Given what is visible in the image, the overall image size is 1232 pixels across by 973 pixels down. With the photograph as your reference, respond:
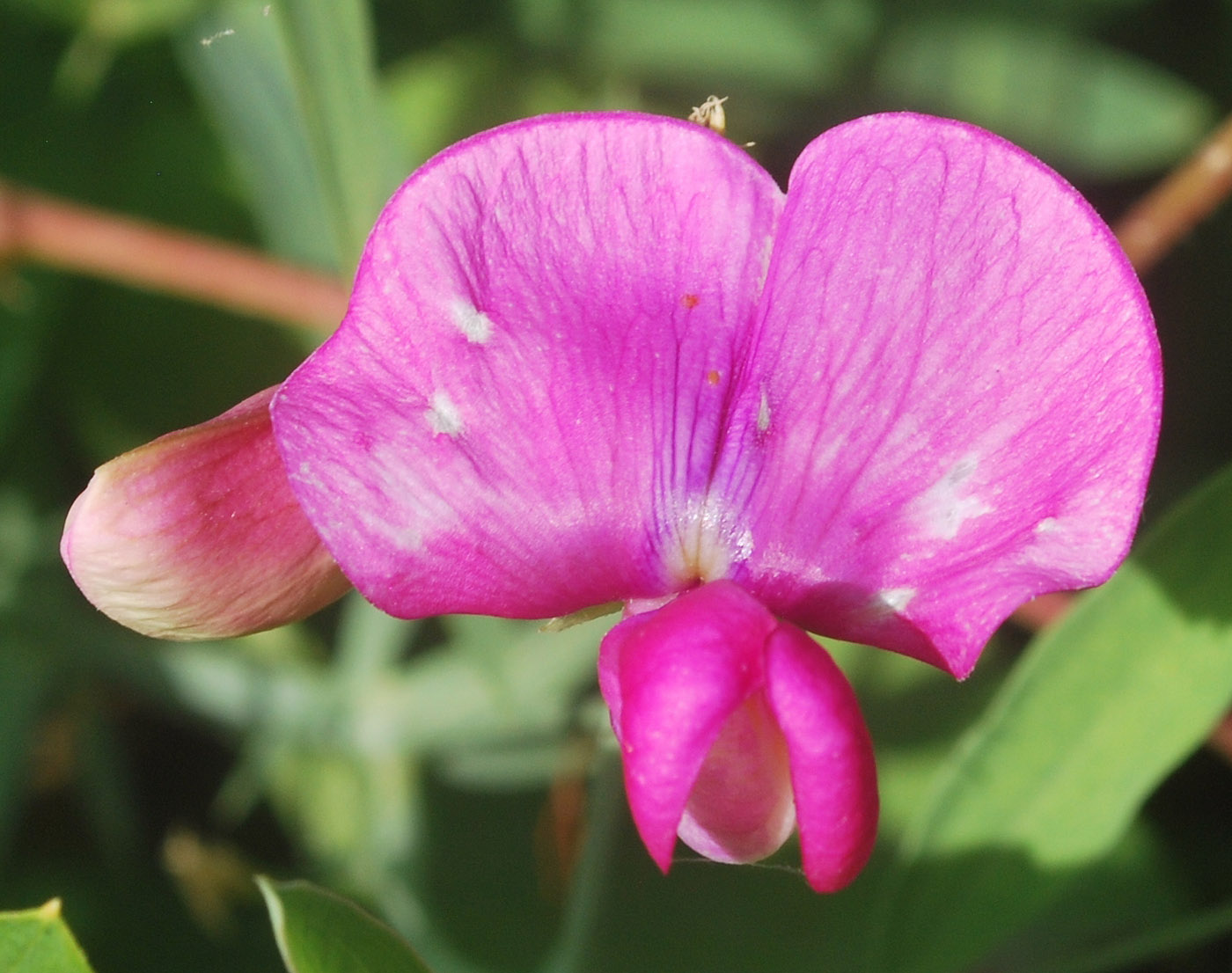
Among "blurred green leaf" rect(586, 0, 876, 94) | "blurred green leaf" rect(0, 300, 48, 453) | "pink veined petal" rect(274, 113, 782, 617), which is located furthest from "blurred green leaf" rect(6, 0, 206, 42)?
"pink veined petal" rect(274, 113, 782, 617)

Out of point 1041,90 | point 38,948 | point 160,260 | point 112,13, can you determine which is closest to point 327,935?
point 38,948

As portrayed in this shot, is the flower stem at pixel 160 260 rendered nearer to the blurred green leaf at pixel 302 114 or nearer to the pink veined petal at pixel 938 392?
the blurred green leaf at pixel 302 114

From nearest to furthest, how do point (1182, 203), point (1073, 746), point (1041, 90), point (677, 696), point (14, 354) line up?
point (677, 696), point (1073, 746), point (1182, 203), point (14, 354), point (1041, 90)

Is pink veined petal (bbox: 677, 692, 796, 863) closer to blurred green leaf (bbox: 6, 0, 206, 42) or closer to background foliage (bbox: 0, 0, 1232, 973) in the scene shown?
background foliage (bbox: 0, 0, 1232, 973)

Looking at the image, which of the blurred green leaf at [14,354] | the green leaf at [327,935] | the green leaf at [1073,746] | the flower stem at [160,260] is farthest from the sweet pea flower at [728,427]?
the blurred green leaf at [14,354]

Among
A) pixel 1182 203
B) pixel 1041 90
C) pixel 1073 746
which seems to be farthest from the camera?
pixel 1041 90

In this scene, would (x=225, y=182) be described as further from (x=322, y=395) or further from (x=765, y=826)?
(x=765, y=826)

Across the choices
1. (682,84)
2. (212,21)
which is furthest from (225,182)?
(682,84)

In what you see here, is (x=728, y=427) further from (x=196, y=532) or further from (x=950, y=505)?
(x=196, y=532)
